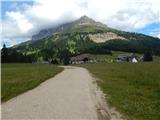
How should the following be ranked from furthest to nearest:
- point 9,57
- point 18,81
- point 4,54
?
point 9,57, point 4,54, point 18,81

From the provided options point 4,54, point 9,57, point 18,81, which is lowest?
point 18,81

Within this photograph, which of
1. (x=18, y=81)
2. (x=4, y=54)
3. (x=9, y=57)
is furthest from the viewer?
(x=9, y=57)

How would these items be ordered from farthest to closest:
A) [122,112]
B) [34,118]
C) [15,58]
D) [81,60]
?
[81,60]
[15,58]
[122,112]
[34,118]

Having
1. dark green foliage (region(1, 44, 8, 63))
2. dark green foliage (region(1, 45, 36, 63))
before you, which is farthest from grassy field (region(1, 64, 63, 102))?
dark green foliage (region(1, 45, 36, 63))

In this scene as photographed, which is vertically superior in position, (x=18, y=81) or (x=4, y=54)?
(x=4, y=54)

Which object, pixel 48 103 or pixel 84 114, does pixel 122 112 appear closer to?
pixel 84 114

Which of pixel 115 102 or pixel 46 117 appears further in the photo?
pixel 115 102

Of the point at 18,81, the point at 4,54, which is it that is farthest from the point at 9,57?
the point at 18,81

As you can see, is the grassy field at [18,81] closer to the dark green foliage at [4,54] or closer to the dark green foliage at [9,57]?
the dark green foliage at [4,54]

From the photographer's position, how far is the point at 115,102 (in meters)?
15.7

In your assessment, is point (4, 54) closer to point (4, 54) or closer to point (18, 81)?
point (4, 54)

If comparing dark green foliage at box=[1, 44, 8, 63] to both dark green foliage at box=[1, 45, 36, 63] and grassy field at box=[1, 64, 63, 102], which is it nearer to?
dark green foliage at box=[1, 45, 36, 63]

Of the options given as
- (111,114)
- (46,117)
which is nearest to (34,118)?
(46,117)

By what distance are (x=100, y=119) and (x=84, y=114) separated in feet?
2.90
